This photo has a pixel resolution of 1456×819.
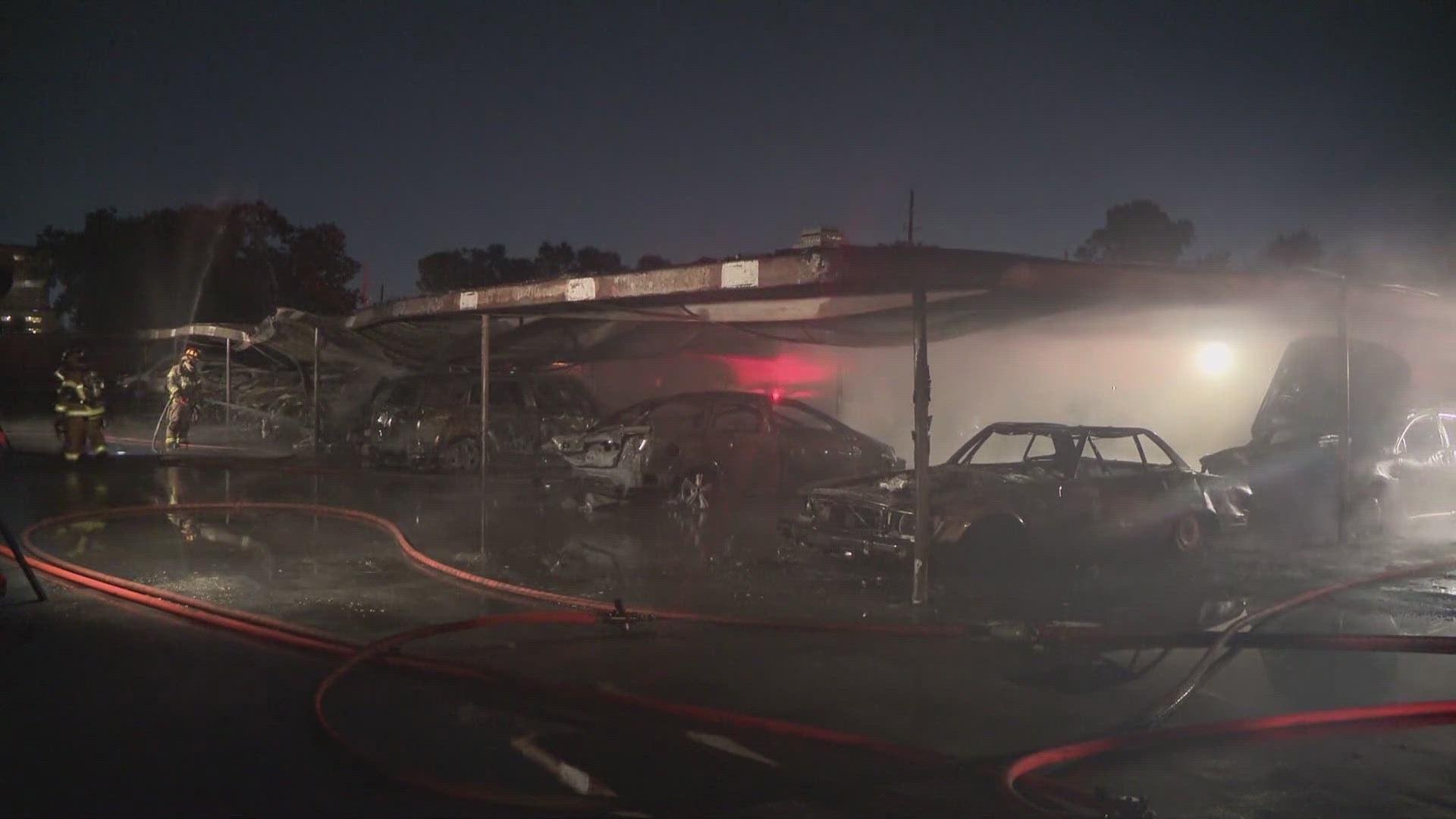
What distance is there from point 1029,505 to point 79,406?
618 inches

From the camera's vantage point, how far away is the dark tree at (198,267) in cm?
4903

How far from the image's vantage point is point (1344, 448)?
12.0 m

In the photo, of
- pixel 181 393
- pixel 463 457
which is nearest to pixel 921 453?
pixel 463 457

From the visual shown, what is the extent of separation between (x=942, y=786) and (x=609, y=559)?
603 centimetres

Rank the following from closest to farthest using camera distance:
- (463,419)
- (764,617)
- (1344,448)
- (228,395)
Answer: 1. (764,617)
2. (1344,448)
3. (463,419)
4. (228,395)

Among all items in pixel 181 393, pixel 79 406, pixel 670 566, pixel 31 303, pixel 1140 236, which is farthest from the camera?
pixel 31 303

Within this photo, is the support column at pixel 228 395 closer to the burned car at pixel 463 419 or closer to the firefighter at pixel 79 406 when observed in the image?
the firefighter at pixel 79 406

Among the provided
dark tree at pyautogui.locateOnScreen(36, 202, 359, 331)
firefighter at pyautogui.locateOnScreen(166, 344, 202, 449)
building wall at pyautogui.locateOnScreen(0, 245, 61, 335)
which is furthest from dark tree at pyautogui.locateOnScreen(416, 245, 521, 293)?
firefighter at pyautogui.locateOnScreen(166, 344, 202, 449)

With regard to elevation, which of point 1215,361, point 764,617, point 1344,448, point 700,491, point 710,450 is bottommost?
point 764,617

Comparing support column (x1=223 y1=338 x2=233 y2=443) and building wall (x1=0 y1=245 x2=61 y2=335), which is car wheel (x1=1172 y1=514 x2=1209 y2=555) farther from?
building wall (x1=0 y1=245 x2=61 y2=335)

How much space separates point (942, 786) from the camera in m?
4.62

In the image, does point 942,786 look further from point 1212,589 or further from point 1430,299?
point 1430,299

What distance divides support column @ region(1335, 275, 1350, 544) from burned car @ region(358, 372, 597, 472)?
1088cm

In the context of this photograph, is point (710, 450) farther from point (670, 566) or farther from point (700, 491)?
point (670, 566)
